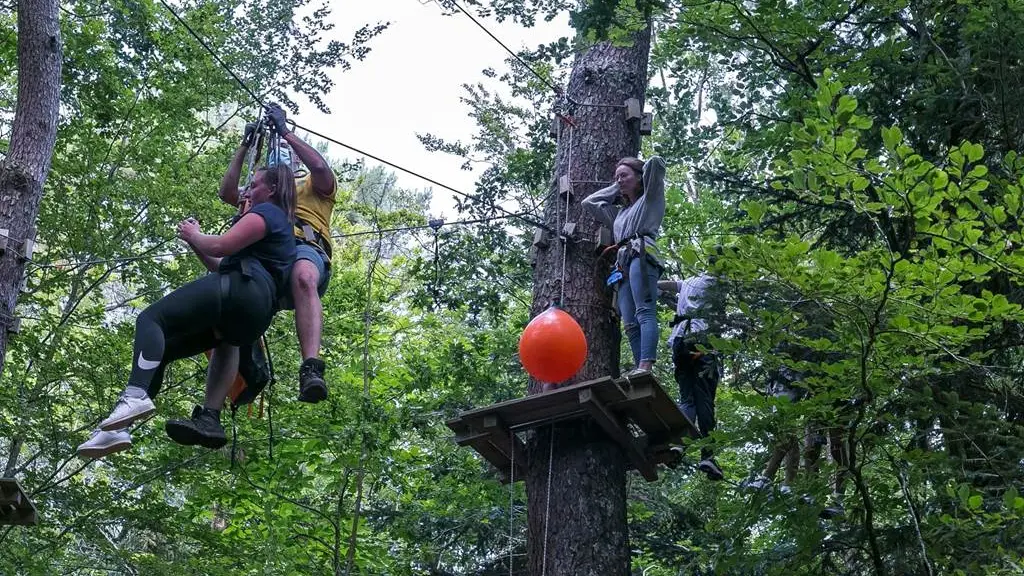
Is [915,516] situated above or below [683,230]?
below

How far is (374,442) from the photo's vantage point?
771cm

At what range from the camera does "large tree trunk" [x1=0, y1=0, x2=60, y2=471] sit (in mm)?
5914

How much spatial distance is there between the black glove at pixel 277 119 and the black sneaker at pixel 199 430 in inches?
50.1

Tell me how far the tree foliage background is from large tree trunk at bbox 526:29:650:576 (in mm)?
438

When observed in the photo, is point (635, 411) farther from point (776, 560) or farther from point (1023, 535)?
point (1023, 535)

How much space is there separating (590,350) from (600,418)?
644mm

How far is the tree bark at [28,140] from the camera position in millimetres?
5914

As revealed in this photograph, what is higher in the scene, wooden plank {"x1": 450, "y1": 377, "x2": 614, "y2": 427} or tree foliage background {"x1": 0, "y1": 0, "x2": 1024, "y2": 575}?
tree foliage background {"x1": 0, "y1": 0, "x2": 1024, "y2": 575}

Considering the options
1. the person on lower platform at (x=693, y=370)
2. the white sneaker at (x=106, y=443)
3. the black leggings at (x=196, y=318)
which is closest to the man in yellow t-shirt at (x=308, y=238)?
the black leggings at (x=196, y=318)

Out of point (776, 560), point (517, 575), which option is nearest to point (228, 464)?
point (517, 575)

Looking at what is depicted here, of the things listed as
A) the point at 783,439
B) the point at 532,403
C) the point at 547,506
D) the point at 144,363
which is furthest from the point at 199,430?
the point at 783,439

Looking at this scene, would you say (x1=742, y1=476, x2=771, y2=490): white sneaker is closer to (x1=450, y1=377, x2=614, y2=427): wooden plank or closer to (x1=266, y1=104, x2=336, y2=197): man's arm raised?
(x1=450, y1=377, x2=614, y2=427): wooden plank

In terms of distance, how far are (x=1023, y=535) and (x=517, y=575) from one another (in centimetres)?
394

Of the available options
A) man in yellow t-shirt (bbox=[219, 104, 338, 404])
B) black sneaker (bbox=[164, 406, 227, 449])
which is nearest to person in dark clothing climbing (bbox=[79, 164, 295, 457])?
black sneaker (bbox=[164, 406, 227, 449])
